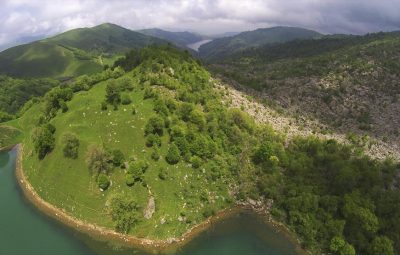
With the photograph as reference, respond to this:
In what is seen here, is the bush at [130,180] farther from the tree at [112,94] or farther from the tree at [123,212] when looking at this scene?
the tree at [112,94]

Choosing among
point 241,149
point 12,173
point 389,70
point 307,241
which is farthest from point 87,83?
point 389,70

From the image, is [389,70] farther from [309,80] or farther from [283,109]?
[283,109]

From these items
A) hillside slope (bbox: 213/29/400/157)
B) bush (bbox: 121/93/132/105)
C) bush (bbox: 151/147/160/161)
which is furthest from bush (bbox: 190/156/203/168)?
hillside slope (bbox: 213/29/400/157)

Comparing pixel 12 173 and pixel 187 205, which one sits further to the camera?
pixel 12 173

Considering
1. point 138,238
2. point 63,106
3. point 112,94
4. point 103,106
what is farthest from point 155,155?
point 63,106

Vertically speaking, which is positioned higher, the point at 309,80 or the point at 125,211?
the point at 309,80

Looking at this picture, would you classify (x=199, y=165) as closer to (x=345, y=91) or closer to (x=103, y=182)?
(x=103, y=182)

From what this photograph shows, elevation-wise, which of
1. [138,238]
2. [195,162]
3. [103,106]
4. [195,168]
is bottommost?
[138,238]
